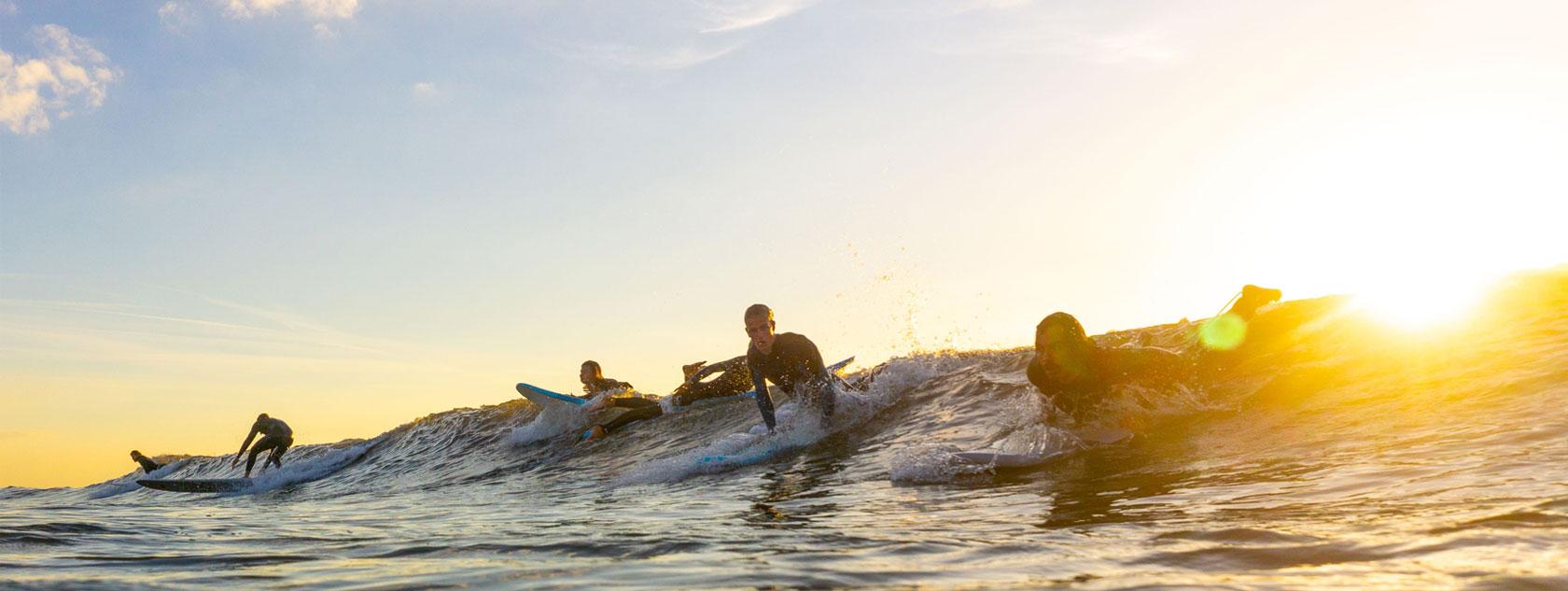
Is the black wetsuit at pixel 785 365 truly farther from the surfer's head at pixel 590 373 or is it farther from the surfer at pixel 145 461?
the surfer at pixel 145 461

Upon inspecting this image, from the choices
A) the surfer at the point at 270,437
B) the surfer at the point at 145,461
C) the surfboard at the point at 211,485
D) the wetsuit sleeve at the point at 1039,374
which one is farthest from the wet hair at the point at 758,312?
the surfer at the point at 145,461

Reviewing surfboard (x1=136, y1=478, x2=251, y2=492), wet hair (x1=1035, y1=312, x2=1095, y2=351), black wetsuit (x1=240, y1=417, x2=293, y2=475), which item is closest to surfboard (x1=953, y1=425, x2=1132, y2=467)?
wet hair (x1=1035, y1=312, x2=1095, y2=351)

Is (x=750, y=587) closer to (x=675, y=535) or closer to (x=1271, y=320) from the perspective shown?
(x=675, y=535)

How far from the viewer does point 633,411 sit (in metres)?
16.0

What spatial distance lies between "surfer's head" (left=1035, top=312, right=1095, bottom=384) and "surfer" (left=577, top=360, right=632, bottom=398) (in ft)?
33.6

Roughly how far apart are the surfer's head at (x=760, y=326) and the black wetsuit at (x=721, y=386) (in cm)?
448

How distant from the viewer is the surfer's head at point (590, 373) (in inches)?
677

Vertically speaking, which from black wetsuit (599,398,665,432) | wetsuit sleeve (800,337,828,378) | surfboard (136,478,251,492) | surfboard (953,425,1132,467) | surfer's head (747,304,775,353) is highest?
surfer's head (747,304,775,353)

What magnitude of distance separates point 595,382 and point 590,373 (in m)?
0.25

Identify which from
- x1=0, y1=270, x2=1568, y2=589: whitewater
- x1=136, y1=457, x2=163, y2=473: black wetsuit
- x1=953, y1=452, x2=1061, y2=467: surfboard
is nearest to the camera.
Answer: x1=0, y1=270, x2=1568, y2=589: whitewater

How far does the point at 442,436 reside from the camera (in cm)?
1962

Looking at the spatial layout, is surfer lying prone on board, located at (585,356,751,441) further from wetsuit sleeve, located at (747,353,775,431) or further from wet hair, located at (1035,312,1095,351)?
wet hair, located at (1035,312,1095,351)

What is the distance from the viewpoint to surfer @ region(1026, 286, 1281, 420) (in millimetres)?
8281

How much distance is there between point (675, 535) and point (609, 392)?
11.8 meters
